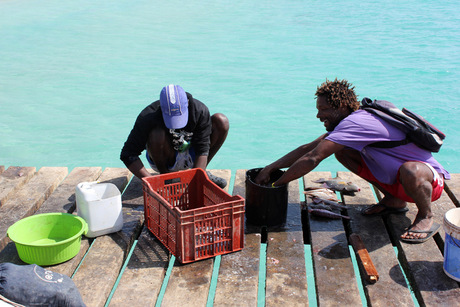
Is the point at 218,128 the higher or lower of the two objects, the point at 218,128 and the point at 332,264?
the higher

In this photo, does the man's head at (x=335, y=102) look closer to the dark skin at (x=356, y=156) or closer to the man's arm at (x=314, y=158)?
the dark skin at (x=356, y=156)

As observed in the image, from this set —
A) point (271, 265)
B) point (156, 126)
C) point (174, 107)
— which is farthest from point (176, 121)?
point (271, 265)

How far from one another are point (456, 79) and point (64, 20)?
377 inches

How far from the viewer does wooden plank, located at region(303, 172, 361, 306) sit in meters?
2.89

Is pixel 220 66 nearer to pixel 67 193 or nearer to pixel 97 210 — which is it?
pixel 67 193

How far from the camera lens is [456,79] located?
977 centimetres

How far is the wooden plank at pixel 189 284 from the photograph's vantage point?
9.33ft

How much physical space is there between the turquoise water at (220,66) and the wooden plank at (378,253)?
3.15m

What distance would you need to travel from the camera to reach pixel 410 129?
340 centimetres

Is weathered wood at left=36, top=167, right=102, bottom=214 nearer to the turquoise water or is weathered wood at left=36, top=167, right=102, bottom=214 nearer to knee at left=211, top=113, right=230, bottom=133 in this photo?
knee at left=211, top=113, right=230, bottom=133

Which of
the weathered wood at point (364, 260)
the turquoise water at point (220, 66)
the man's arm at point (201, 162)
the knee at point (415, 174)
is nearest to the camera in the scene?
the weathered wood at point (364, 260)

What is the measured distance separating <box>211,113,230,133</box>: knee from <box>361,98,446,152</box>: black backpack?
3.92ft

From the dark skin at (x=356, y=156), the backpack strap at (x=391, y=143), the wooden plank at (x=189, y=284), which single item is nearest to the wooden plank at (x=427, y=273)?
the dark skin at (x=356, y=156)

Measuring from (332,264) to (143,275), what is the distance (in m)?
1.16
